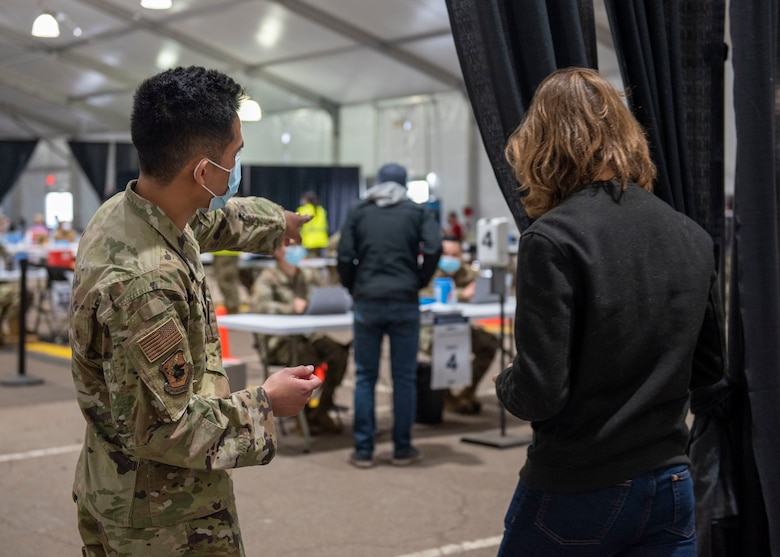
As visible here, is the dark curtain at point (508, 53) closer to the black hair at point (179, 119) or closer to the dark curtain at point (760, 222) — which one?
the dark curtain at point (760, 222)

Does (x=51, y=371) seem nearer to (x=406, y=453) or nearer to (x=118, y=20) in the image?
(x=406, y=453)

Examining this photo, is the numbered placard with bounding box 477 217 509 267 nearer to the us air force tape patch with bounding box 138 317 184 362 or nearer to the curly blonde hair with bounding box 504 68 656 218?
the curly blonde hair with bounding box 504 68 656 218

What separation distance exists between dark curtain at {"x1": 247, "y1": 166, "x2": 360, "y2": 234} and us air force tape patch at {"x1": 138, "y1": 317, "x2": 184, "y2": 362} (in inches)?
678

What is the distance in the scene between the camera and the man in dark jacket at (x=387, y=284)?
5.22 meters

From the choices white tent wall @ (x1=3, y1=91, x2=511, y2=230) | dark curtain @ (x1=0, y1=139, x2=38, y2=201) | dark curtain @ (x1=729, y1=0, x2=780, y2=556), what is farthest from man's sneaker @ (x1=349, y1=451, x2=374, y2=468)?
dark curtain @ (x1=0, y1=139, x2=38, y2=201)

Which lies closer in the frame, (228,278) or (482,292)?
(482,292)

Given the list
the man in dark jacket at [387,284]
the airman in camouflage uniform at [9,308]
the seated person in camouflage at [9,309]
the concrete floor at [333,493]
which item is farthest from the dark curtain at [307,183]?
the man in dark jacket at [387,284]

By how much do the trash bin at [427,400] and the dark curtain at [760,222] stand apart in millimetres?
3772

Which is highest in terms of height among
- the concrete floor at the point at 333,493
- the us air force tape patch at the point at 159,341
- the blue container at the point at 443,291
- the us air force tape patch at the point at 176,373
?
the us air force tape patch at the point at 159,341

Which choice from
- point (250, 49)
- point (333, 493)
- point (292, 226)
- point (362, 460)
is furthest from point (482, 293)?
point (250, 49)

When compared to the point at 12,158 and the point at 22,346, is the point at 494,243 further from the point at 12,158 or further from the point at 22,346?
the point at 12,158

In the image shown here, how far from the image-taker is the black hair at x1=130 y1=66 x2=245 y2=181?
1.61 m

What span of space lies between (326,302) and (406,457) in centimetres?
111

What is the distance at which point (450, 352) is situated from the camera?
5742 mm
